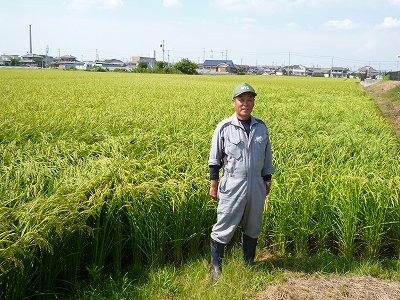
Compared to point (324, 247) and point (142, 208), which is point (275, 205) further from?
point (142, 208)

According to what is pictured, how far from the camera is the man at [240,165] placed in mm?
3086

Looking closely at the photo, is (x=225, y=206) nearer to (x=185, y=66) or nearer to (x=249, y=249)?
(x=249, y=249)

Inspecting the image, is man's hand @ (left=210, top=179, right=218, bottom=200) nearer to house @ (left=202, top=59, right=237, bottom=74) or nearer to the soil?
the soil

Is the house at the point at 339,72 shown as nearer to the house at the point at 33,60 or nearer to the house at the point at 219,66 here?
the house at the point at 219,66

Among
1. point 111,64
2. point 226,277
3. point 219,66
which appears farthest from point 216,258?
point 219,66

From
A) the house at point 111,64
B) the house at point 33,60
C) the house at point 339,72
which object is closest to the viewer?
the house at point 33,60

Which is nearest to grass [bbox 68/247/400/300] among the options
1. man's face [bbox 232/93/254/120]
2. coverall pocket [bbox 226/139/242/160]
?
coverall pocket [bbox 226/139/242/160]

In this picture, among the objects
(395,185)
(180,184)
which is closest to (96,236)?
(180,184)

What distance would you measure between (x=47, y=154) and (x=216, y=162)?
268 centimetres

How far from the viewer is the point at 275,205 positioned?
384cm

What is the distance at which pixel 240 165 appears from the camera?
10.1 feet

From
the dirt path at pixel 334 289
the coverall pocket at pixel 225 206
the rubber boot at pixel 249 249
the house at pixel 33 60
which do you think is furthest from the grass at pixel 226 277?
the house at pixel 33 60

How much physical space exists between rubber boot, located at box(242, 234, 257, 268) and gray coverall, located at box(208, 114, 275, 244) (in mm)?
239

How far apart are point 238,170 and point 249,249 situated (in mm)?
819
